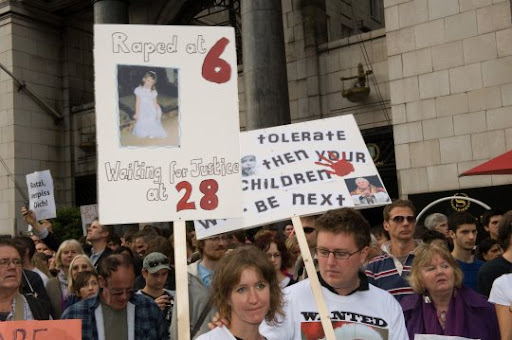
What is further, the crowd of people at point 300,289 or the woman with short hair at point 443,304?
the woman with short hair at point 443,304

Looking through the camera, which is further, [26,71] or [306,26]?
[26,71]

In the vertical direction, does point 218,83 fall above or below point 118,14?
below

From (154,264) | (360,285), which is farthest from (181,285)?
(154,264)

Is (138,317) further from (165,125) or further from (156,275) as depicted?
(165,125)

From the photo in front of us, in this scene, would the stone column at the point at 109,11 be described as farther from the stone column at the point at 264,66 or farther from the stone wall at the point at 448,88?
the stone wall at the point at 448,88

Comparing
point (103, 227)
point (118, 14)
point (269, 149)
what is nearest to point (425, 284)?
point (269, 149)

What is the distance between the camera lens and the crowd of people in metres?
3.20

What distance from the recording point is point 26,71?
17641 millimetres

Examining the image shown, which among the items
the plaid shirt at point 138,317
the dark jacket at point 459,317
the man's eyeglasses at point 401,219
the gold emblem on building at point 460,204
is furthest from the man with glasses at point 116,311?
the gold emblem on building at point 460,204

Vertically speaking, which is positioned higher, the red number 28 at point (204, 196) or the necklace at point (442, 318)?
the red number 28 at point (204, 196)

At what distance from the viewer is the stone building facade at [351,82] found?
1046 centimetres

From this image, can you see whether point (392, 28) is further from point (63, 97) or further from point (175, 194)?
point (63, 97)

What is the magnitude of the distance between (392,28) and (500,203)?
3.52 meters

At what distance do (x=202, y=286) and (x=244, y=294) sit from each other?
68.8 inches
